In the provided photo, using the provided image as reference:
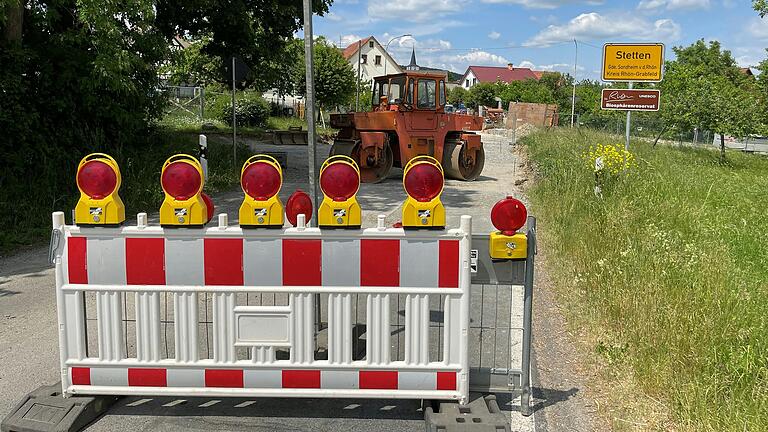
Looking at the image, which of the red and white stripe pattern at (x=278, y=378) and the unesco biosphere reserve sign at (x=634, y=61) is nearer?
the red and white stripe pattern at (x=278, y=378)

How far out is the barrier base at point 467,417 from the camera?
343 centimetres

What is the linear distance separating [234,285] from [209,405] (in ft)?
3.07

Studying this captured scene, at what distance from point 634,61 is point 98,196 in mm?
11111

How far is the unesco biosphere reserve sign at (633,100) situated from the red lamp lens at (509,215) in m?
9.13

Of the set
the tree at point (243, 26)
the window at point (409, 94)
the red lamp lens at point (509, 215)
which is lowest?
the red lamp lens at point (509, 215)

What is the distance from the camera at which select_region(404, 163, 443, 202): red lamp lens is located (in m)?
3.57

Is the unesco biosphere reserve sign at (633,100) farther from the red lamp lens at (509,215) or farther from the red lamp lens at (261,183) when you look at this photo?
the red lamp lens at (261,183)

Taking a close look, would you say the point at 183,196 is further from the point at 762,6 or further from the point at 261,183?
the point at 762,6

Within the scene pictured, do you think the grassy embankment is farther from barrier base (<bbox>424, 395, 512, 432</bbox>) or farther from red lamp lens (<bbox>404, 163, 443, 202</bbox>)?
red lamp lens (<bbox>404, 163, 443, 202</bbox>)

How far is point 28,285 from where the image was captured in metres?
6.99

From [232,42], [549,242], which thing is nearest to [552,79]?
[232,42]

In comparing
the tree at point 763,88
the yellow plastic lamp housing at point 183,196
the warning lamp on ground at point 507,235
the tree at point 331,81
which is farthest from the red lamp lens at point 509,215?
the tree at point 331,81

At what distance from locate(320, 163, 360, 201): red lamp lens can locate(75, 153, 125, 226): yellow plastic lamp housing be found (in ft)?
3.57

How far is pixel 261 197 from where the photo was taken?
3621 mm
